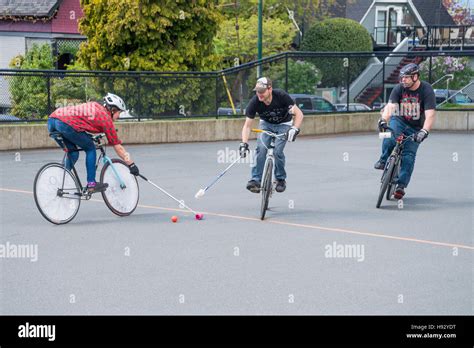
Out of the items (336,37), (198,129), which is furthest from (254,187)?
(336,37)

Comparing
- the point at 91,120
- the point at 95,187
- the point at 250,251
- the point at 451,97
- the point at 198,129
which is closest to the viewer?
the point at 250,251

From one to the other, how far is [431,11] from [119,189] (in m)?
53.6

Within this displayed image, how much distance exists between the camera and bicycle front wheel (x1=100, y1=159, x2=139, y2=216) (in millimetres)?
12242

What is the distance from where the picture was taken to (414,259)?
31.9 feet

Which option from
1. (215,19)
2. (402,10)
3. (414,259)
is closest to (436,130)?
(215,19)

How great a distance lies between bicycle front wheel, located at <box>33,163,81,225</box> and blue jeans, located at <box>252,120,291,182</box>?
2454 mm

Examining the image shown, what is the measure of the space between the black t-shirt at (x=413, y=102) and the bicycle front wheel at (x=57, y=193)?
466cm

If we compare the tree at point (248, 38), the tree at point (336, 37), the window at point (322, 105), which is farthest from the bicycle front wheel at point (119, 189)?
the tree at point (336, 37)

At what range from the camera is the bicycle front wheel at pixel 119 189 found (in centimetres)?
1224

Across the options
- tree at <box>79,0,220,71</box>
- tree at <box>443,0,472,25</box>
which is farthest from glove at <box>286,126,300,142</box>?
tree at <box>443,0,472,25</box>

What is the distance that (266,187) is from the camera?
12.3 m

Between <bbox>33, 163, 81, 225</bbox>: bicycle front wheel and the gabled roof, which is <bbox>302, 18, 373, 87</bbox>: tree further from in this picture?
<bbox>33, 163, 81, 225</bbox>: bicycle front wheel

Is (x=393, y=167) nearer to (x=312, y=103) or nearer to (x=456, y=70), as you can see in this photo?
(x=312, y=103)

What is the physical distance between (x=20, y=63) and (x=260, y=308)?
95.1 ft
